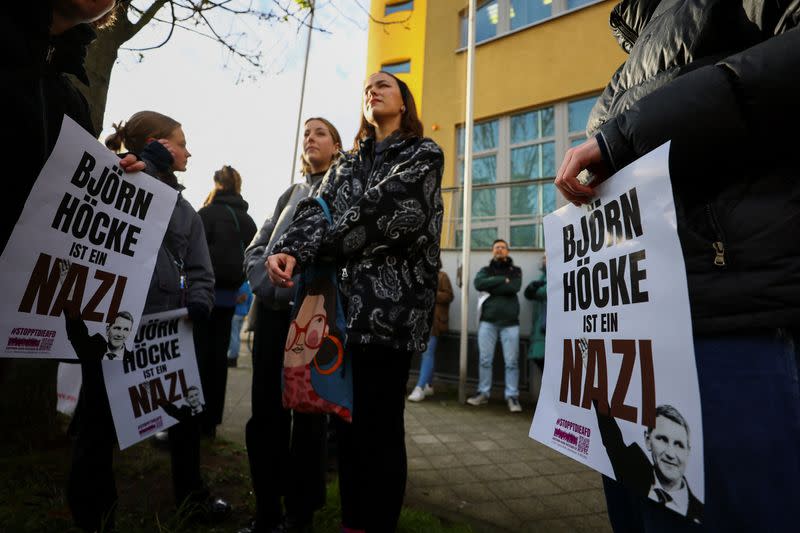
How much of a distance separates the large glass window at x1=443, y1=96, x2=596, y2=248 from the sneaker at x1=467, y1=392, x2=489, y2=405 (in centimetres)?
243

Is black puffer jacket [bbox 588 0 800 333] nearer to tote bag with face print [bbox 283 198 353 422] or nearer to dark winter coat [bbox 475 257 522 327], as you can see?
tote bag with face print [bbox 283 198 353 422]

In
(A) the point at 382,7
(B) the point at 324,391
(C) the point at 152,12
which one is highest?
(A) the point at 382,7

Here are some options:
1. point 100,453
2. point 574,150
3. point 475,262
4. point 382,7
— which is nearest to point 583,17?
point 475,262

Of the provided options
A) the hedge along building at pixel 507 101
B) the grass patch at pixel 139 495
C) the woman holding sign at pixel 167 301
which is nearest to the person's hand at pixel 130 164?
the woman holding sign at pixel 167 301

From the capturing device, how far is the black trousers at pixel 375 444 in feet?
5.09

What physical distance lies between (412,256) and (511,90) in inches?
348

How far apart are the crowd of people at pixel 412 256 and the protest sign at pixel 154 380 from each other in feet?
0.20

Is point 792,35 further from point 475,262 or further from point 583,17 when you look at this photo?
point 583,17

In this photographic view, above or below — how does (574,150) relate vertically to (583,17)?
below

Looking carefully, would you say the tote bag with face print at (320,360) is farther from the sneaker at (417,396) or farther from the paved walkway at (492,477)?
the sneaker at (417,396)

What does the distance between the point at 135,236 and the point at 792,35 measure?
1.86 m

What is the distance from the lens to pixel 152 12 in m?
3.45

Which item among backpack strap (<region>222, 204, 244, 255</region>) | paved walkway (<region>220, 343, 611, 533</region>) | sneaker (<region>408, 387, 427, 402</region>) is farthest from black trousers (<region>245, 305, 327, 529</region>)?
sneaker (<region>408, 387, 427, 402</region>)

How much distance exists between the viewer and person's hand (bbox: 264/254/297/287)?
1582 millimetres
